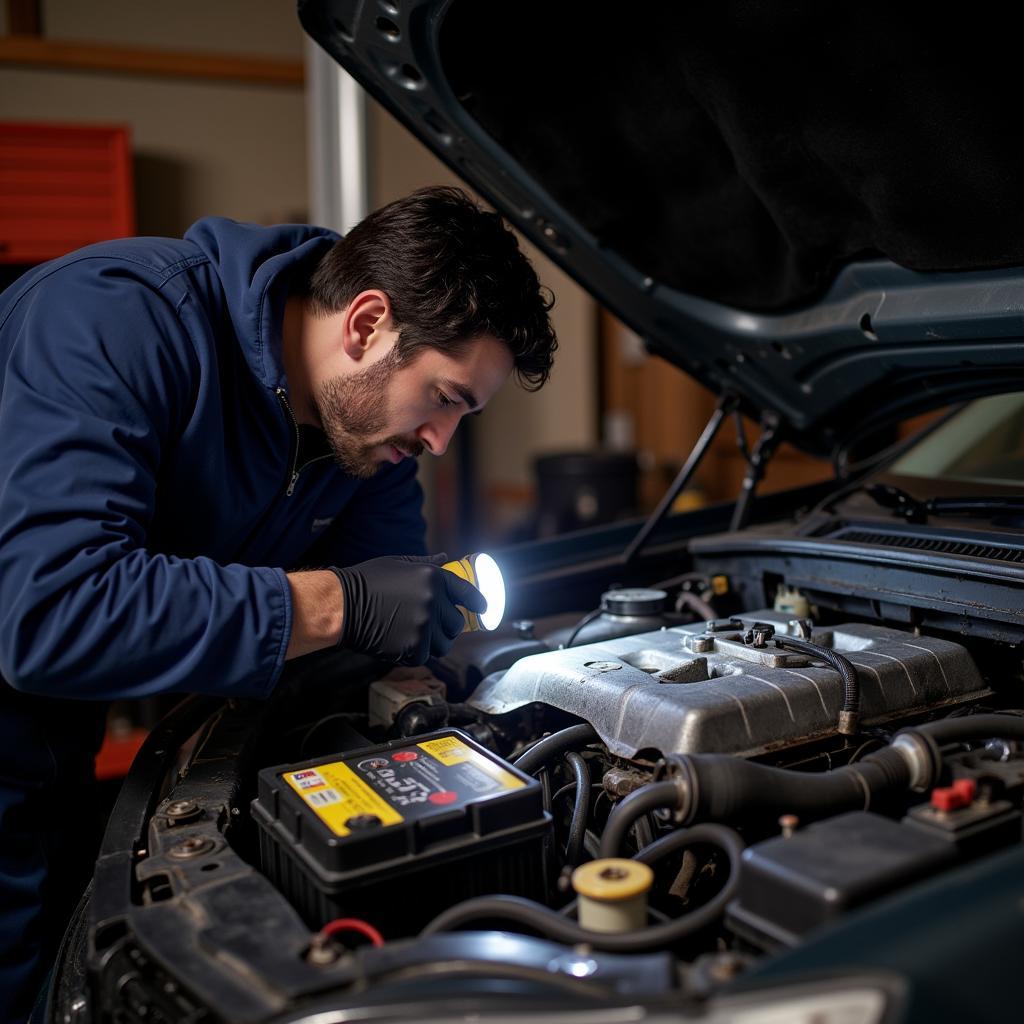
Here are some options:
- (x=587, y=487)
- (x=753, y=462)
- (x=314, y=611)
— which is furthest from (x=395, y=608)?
(x=587, y=487)

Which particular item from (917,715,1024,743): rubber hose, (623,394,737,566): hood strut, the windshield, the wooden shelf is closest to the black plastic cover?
(917,715,1024,743): rubber hose

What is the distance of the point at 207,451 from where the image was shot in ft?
4.75

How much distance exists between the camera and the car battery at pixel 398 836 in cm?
99

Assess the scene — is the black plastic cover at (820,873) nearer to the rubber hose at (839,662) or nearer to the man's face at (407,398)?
the rubber hose at (839,662)

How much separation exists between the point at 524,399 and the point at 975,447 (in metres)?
3.98

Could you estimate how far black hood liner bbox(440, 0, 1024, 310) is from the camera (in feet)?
4.10

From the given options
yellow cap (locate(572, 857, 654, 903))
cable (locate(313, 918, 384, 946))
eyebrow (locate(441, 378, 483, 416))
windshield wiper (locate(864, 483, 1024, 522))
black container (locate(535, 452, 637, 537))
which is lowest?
black container (locate(535, 452, 637, 537))

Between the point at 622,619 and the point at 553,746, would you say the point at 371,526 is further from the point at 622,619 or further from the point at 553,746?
the point at 553,746

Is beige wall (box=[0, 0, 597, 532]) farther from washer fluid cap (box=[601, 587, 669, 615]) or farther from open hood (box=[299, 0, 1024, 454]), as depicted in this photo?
washer fluid cap (box=[601, 587, 669, 615])

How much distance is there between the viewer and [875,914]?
0.75 meters

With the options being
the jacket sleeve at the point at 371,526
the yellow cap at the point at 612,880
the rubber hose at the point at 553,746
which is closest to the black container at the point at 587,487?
the jacket sleeve at the point at 371,526

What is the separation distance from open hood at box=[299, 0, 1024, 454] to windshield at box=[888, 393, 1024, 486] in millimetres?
232

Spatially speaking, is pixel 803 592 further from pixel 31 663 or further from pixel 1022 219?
pixel 31 663

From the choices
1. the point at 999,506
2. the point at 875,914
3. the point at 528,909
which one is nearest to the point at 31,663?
the point at 528,909
